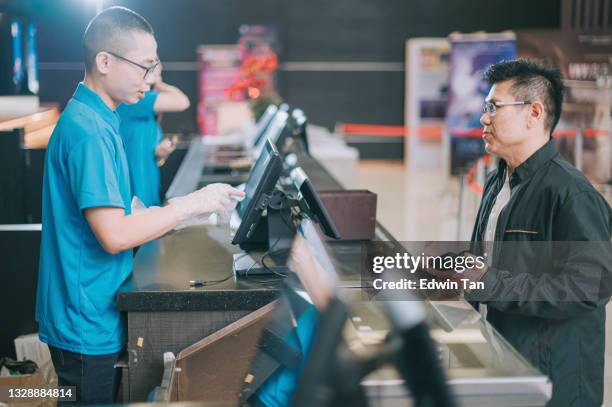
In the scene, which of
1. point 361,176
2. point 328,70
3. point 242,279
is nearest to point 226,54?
point 328,70

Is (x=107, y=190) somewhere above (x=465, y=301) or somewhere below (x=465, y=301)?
above

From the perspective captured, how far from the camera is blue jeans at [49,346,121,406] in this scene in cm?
220

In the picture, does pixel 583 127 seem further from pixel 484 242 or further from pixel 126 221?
pixel 126 221

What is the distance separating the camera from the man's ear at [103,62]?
2.17 meters

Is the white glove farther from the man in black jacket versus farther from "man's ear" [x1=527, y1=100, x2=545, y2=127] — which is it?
"man's ear" [x1=527, y1=100, x2=545, y2=127]

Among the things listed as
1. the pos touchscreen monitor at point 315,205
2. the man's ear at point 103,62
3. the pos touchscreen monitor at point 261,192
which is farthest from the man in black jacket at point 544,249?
the man's ear at point 103,62

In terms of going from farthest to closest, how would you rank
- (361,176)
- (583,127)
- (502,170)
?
(361,176)
(583,127)
(502,170)

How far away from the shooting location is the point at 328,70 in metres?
13.6

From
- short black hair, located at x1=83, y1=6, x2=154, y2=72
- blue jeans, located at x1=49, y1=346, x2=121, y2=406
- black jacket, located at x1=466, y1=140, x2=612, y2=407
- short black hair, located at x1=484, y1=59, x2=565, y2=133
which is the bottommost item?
blue jeans, located at x1=49, y1=346, x2=121, y2=406

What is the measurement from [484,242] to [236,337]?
29.9 inches

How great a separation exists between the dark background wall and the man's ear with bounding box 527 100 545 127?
11.1 metres

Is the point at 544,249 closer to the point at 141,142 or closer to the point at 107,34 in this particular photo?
the point at 107,34

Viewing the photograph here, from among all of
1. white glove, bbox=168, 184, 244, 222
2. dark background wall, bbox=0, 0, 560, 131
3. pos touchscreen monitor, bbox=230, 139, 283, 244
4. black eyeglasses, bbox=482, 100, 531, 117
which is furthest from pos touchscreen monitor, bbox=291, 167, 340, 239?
dark background wall, bbox=0, 0, 560, 131

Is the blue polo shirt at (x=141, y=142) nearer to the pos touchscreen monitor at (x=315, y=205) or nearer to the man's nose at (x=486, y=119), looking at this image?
the pos touchscreen monitor at (x=315, y=205)
